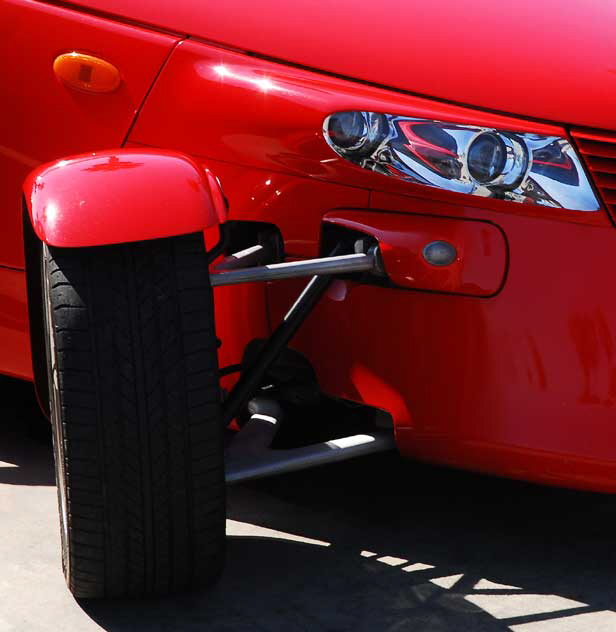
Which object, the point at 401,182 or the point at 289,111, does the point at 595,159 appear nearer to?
the point at 401,182

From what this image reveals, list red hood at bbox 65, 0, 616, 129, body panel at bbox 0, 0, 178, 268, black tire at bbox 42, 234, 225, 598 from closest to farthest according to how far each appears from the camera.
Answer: black tire at bbox 42, 234, 225, 598 → red hood at bbox 65, 0, 616, 129 → body panel at bbox 0, 0, 178, 268

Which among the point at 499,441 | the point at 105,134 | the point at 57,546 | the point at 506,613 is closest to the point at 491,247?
the point at 499,441

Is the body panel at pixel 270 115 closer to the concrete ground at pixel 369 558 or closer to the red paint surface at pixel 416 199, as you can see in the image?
the red paint surface at pixel 416 199

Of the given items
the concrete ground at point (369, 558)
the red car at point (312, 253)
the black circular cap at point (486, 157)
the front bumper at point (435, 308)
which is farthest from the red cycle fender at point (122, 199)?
the concrete ground at point (369, 558)

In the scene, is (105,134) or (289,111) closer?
(289,111)

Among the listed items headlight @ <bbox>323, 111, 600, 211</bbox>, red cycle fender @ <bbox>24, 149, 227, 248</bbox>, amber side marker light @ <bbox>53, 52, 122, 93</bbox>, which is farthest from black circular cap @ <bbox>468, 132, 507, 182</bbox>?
amber side marker light @ <bbox>53, 52, 122, 93</bbox>

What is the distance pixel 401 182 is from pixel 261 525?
879 millimetres

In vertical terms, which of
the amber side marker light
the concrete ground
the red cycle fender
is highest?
the amber side marker light

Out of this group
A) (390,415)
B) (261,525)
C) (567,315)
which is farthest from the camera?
(261,525)

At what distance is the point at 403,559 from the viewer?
10.1ft

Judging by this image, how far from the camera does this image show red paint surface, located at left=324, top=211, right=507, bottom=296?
Answer: 109 inches

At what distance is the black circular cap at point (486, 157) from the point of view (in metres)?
2.80

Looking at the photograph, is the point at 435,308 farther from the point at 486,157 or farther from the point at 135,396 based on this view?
the point at 135,396

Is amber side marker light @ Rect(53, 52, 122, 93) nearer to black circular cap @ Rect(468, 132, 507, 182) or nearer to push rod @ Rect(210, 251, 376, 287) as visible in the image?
push rod @ Rect(210, 251, 376, 287)
